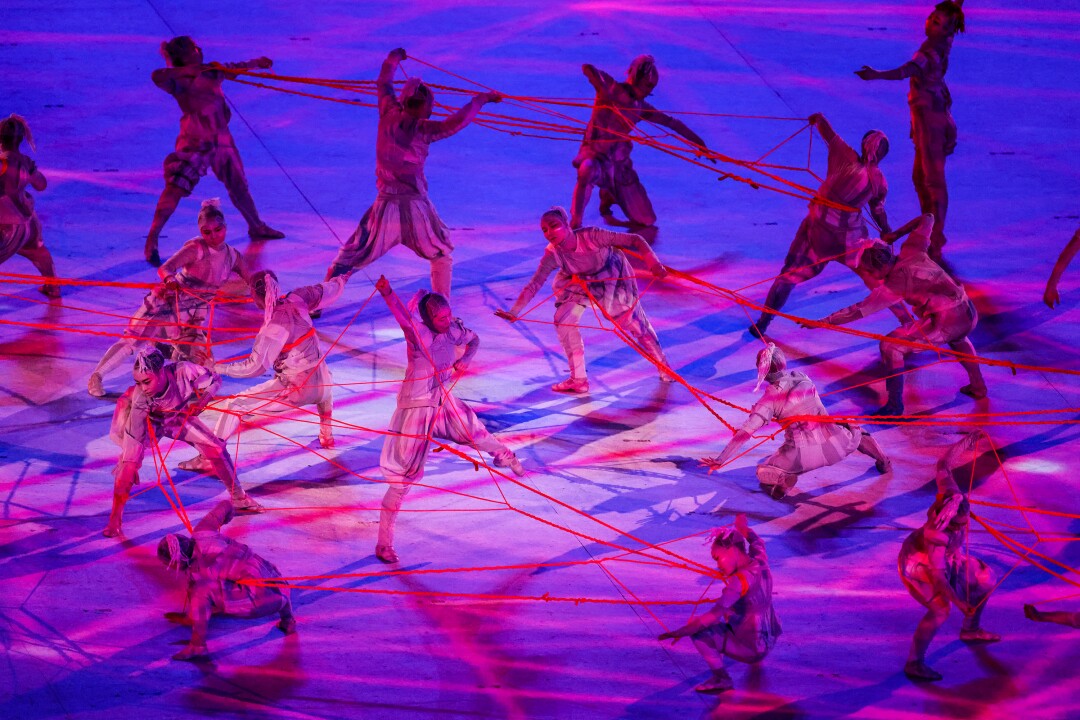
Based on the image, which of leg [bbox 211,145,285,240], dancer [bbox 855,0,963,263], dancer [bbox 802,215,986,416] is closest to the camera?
dancer [bbox 802,215,986,416]

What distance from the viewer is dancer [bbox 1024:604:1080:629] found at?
607 centimetres

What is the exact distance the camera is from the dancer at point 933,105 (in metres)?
9.82

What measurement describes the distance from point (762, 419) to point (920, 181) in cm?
343

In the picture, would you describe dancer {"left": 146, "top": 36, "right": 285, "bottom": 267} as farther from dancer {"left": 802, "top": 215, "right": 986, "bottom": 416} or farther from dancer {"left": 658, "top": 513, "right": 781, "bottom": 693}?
dancer {"left": 658, "top": 513, "right": 781, "bottom": 693}

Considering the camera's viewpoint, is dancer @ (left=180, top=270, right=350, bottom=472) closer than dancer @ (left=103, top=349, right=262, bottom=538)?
No

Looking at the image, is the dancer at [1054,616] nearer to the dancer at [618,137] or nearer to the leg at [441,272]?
the leg at [441,272]

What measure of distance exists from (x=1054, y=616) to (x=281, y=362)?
4080mm

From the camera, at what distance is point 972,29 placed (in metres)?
13.6

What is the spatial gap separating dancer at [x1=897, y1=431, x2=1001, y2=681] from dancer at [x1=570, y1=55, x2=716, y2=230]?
13.2 feet

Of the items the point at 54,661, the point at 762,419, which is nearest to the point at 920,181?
the point at 762,419

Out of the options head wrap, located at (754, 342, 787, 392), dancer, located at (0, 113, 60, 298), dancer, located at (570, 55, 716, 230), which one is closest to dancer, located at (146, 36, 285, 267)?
dancer, located at (0, 113, 60, 298)

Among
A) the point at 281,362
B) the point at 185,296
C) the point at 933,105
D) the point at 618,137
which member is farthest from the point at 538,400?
the point at 933,105

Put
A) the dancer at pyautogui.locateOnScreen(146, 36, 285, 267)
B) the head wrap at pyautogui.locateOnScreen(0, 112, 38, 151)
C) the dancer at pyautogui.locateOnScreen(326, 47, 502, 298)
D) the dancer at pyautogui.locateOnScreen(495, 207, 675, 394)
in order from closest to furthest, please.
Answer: the dancer at pyautogui.locateOnScreen(495, 207, 675, 394), the dancer at pyautogui.locateOnScreen(326, 47, 502, 298), the head wrap at pyautogui.locateOnScreen(0, 112, 38, 151), the dancer at pyautogui.locateOnScreen(146, 36, 285, 267)

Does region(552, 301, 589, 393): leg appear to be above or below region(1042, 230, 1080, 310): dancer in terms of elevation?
below
